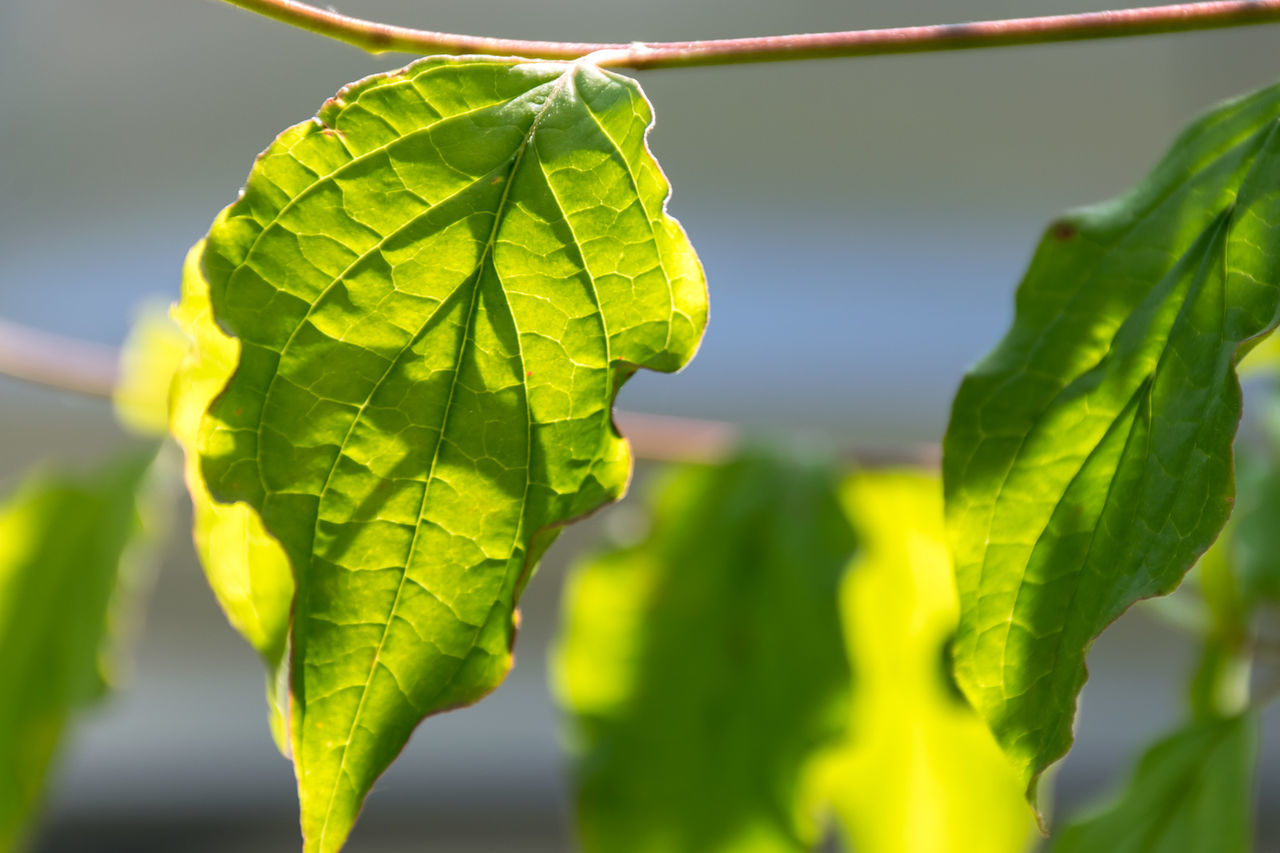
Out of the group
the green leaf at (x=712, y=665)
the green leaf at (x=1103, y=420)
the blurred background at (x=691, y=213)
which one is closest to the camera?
the green leaf at (x=1103, y=420)

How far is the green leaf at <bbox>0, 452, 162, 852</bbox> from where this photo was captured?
431 mm

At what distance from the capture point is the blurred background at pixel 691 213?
1352 mm

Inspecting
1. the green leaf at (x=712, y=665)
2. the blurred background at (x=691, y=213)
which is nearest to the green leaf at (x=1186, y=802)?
the green leaf at (x=712, y=665)

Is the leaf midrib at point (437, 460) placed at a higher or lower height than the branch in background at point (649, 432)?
Result: higher

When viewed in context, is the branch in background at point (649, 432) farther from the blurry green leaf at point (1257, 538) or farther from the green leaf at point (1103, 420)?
the green leaf at point (1103, 420)

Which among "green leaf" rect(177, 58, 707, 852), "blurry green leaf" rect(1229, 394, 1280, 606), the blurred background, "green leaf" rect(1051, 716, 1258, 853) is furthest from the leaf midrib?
the blurred background

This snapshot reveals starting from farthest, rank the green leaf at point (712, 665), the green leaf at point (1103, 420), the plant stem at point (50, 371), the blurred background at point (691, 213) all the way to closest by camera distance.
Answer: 1. the blurred background at point (691, 213)
2. the plant stem at point (50, 371)
3. the green leaf at point (712, 665)
4. the green leaf at point (1103, 420)

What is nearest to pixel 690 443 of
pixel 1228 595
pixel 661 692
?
pixel 661 692

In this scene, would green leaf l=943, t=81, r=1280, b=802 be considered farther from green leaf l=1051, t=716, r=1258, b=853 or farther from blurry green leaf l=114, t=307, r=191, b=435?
blurry green leaf l=114, t=307, r=191, b=435

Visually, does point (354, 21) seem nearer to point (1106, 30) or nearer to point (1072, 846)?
point (1106, 30)

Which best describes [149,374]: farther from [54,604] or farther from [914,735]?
[914,735]

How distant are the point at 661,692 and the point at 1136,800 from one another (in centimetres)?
17

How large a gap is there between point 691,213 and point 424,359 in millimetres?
1214

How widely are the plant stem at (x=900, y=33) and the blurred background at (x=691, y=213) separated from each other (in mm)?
1144
